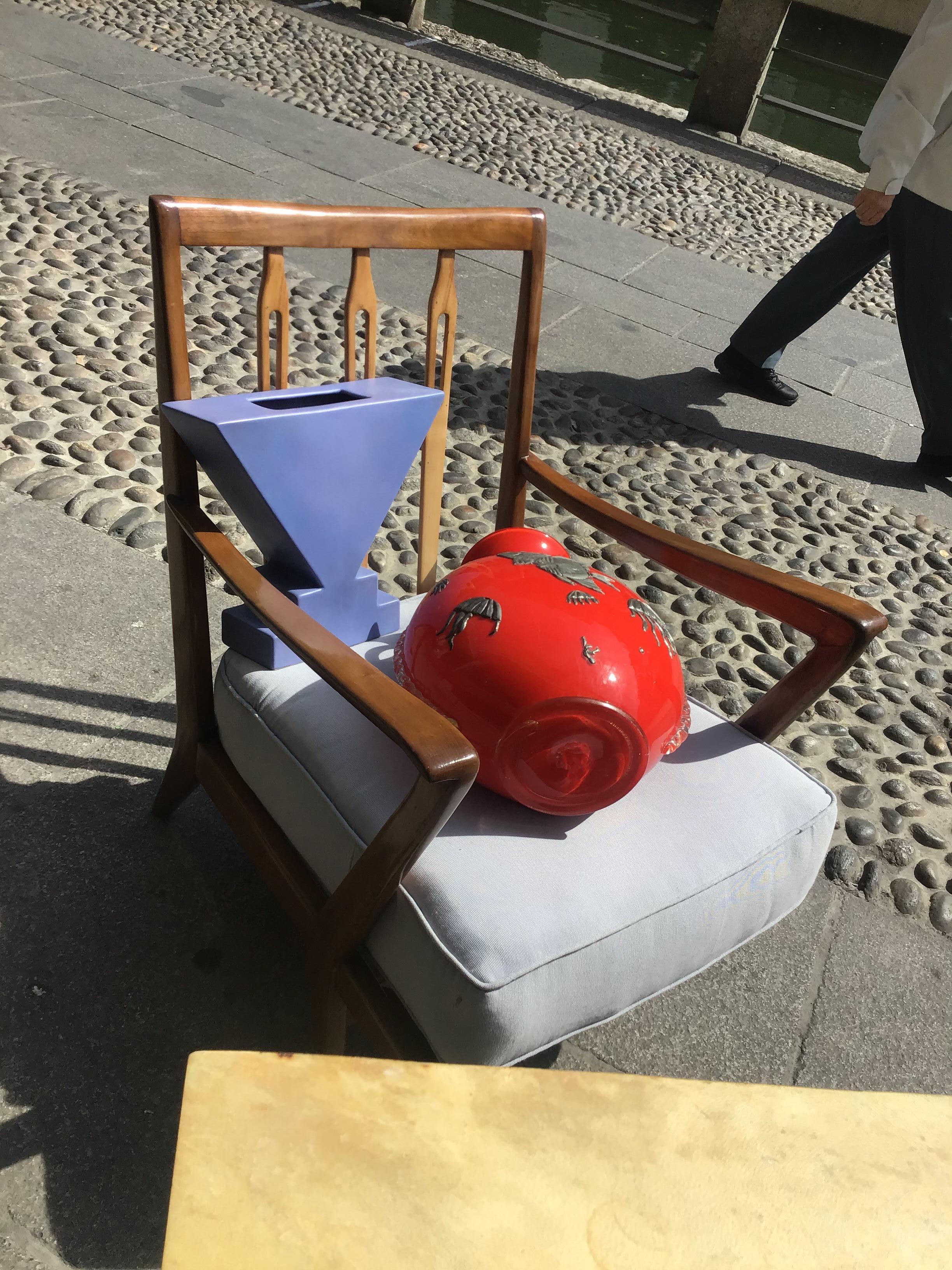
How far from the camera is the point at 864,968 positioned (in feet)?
7.08

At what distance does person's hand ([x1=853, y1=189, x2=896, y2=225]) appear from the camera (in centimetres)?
384

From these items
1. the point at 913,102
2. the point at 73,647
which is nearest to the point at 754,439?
the point at 913,102

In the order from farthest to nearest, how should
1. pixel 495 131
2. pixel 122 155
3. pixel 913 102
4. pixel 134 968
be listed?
pixel 495 131 → pixel 122 155 → pixel 913 102 → pixel 134 968

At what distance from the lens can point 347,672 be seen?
136 cm

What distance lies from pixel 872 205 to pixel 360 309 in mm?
2778

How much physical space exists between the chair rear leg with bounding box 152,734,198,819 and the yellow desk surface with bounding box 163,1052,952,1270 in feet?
4.00

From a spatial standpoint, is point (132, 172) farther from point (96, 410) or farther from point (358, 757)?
point (358, 757)

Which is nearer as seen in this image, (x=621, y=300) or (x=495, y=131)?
(x=621, y=300)

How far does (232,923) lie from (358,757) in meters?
0.62

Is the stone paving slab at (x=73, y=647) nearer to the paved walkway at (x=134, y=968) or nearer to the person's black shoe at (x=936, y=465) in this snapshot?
the paved walkway at (x=134, y=968)

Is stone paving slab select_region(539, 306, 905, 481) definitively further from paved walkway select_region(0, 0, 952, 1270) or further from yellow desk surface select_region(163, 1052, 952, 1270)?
yellow desk surface select_region(163, 1052, 952, 1270)

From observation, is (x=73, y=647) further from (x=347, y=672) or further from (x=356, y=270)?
(x=347, y=672)

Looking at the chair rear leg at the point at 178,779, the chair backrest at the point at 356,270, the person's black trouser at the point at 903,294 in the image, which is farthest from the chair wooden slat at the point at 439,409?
the person's black trouser at the point at 903,294

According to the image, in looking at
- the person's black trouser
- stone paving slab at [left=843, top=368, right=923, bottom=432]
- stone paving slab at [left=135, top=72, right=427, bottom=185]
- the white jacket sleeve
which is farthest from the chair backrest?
stone paving slab at [left=135, top=72, right=427, bottom=185]
